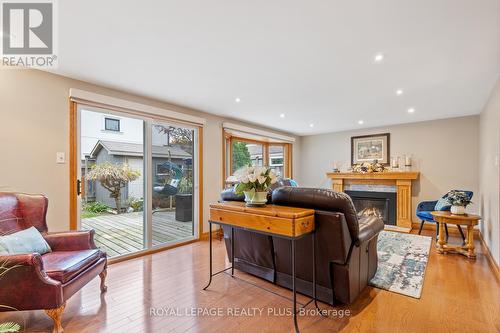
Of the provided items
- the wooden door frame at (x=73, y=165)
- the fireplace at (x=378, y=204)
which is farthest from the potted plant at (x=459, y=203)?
the wooden door frame at (x=73, y=165)

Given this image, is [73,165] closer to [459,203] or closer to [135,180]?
[135,180]

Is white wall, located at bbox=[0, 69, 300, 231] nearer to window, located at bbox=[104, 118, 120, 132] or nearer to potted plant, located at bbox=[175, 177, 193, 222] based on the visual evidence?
window, located at bbox=[104, 118, 120, 132]

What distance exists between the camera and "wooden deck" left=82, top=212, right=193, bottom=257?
3.40 meters

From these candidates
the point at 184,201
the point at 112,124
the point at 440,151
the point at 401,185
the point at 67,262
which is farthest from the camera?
the point at 401,185

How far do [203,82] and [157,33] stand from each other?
108 cm

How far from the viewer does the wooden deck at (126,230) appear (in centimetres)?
340

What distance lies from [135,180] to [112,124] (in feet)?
2.82

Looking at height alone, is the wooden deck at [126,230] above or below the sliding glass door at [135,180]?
below

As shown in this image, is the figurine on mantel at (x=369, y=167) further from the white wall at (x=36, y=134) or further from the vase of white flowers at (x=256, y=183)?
the white wall at (x=36, y=134)

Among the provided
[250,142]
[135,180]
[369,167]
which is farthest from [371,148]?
[135,180]

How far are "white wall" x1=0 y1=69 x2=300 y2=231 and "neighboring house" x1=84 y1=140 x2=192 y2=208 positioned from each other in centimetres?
40

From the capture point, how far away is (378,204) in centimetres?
576

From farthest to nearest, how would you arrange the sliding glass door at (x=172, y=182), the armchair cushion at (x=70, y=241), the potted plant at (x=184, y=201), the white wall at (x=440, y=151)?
the white wall at (x=440, y=151)
the potted plant at (x=184, y=201)
the sliding glass door at (x=172, y=182)
the armchair cushion at (x=70, y=241)

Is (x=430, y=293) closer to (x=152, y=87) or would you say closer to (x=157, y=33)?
(x=157, y=33)
